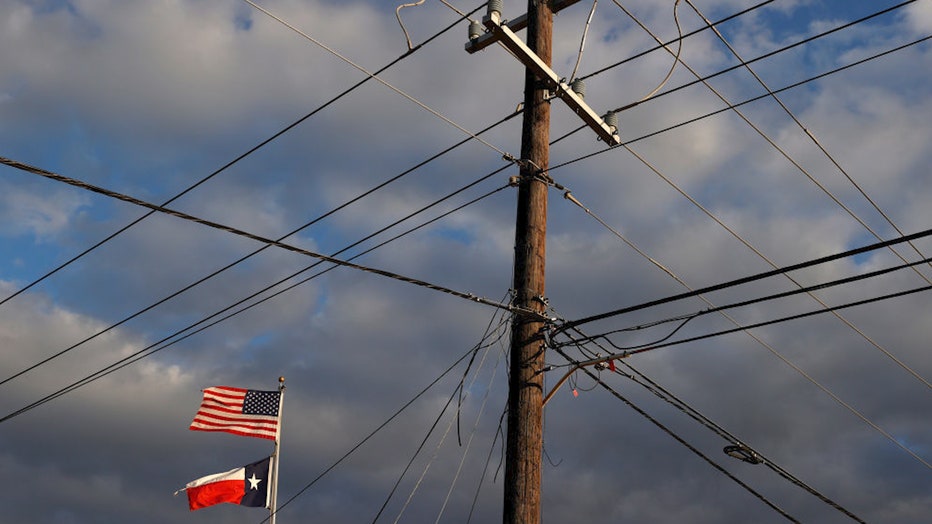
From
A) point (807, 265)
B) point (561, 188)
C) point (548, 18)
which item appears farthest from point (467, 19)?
point (807, 265)

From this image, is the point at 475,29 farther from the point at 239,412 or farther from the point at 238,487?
the point at 238,487

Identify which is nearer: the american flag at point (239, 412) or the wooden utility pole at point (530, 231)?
the wooden utility pole at point (530, 231)

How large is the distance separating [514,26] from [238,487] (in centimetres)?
1200

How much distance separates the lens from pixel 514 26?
46.2ft

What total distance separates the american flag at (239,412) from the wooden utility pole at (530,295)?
9.43 metres

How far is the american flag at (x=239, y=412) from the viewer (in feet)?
64.5

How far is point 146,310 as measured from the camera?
14125 mm

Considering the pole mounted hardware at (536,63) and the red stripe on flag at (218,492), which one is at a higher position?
the pole mounted hardware at (536,63)

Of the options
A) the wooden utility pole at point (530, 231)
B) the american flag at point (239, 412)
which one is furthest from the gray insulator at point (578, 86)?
the american flag at point (239, 412)

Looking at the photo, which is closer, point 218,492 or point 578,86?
point 578,86

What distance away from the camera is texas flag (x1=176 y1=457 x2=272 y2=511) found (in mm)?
20141

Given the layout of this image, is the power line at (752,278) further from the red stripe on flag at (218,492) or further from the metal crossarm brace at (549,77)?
the red stripe on flag at (218,492)

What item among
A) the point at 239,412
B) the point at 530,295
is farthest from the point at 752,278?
the point at 239,412

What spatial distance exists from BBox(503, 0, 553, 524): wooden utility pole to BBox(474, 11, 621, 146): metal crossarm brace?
193 mm
